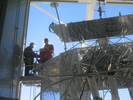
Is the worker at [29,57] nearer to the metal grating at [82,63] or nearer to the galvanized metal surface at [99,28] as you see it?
the metal grating at [82,63]

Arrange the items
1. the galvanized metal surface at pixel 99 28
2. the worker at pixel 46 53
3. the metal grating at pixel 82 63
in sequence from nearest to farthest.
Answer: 1. the metal grating at pixel 82 63
2. the galvanized metal surface at pixel 99 28
3. the worker at pixel 46 53

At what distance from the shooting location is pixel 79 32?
12.0 feet

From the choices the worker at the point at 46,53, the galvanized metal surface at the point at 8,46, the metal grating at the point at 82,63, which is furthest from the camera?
the worker at the point at 46,53

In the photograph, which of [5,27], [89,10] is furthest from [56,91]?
[89,10]

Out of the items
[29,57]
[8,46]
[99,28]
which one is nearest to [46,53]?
[29,57]

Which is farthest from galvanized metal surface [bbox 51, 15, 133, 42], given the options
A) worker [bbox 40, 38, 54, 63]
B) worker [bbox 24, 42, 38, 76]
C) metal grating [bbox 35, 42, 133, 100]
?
worker [bbox 24, 42, 38, 76]

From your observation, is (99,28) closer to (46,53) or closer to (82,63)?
(82,63)

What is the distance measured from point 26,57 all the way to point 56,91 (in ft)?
5.44

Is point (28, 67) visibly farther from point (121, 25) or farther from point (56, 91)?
point (121, 25)

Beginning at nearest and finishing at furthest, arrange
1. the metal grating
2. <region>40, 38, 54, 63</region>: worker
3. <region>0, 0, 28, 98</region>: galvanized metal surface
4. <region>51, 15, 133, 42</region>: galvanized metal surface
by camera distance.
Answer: <region>0, 0, 28, 98</region>: galvanized metal surface < the metal grating < <region>51, 15, 133, 42</region>: galvanized metal surface < <region>40, 38, 54, 63</region>: worker

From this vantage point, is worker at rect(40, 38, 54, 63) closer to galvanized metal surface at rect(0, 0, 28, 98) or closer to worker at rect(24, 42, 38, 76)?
worker at rect(24, 42, 38, 76)

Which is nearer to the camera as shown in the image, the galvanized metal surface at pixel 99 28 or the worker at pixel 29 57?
the galvanized metal surface at pixel 99 28

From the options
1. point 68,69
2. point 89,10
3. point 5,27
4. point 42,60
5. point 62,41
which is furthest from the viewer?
point 89,10

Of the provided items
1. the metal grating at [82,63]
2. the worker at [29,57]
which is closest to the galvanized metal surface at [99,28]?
the metal grating at [82,63]
